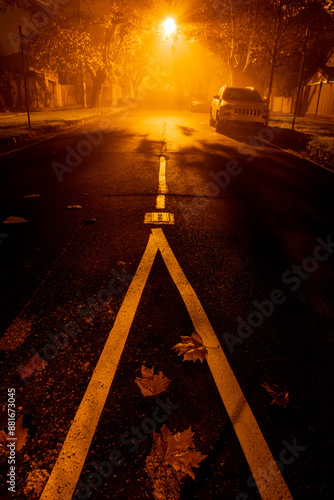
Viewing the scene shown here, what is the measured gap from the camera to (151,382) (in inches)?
92.4

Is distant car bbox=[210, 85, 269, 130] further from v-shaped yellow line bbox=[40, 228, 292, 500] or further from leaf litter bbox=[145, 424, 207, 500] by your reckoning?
leaf litter bbox=[145, 424, 207, 500]

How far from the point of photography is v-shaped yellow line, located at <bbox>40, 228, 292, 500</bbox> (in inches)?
69.1

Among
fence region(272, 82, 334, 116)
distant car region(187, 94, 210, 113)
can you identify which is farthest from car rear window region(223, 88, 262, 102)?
distant car region(187, 94, 210, 113)

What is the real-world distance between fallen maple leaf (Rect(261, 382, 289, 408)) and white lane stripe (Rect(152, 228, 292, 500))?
18cm

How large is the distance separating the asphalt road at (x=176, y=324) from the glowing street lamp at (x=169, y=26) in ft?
107

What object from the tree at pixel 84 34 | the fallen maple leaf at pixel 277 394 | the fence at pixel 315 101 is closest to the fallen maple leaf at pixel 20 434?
the fallen maple leaf at pixel 277 394

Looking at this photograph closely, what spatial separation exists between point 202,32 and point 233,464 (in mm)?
38044

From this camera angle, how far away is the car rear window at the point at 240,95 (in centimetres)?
1801

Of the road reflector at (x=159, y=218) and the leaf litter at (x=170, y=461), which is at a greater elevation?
the road reflector at (x=159, y=218)
